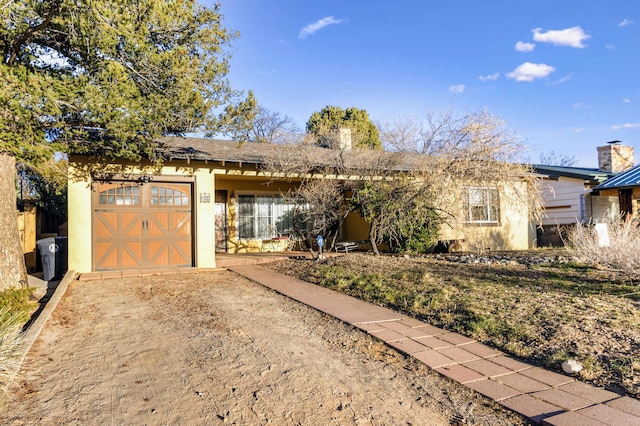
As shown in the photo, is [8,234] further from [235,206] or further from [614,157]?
[614,157]

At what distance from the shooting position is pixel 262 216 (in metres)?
15.4

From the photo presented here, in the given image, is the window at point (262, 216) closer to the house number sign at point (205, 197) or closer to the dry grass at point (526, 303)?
the house number sign at point (205, 197)

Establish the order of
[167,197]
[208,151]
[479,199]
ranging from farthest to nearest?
[208,151], [479,199], [167,197]

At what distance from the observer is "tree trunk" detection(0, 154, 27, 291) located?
7.44 m

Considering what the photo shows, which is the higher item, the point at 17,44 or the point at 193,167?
the point at 17,44

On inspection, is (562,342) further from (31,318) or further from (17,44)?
(17,44)

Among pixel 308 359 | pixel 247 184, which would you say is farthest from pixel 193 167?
pixel 308 359

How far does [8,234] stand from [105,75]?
11.2ft

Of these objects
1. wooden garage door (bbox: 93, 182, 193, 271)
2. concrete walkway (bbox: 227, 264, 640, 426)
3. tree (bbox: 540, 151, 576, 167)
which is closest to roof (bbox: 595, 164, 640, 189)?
concrete walkway (bbox: 227, 264, 640, 426)

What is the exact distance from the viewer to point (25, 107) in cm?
647

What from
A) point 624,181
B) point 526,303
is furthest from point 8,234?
point 624,181

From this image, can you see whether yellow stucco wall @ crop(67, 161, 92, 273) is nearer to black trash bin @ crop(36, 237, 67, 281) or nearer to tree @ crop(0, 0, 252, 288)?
black trash bin @ crop(36, 237, 67, 281)

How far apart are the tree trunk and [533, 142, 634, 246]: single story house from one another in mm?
16949

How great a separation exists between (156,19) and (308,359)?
19.5ft
